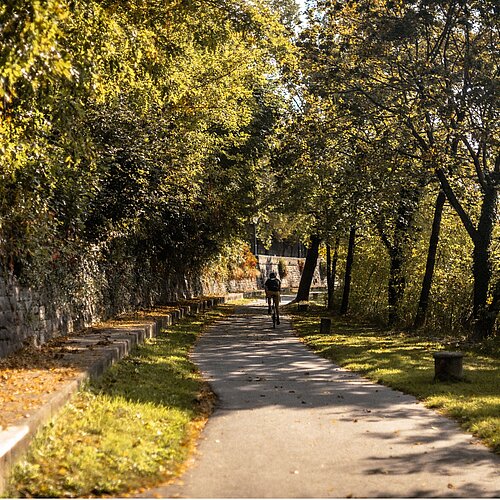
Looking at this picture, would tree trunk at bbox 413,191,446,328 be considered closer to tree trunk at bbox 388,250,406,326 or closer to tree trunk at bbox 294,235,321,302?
tree trunk at bbox 388,250,406,326

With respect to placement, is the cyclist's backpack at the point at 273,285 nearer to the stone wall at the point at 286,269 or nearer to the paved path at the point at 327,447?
the paved path at the point at 327,447

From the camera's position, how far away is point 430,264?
902 inches

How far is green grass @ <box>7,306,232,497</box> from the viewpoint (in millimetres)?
6242

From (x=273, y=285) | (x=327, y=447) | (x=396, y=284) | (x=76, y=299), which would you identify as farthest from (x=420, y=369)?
(x=396, y=284)

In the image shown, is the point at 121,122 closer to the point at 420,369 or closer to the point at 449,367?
the point at 420,369

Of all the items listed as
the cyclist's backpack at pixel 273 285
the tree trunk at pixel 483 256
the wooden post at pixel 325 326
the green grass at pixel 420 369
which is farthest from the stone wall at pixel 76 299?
the tree trunk at pixel 483 256

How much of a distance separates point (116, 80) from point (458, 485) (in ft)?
31.7

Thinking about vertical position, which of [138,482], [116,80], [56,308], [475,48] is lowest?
[138,482]

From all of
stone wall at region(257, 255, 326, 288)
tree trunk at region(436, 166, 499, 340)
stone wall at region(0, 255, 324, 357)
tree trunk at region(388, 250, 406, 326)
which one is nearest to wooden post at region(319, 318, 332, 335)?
tree trunk at region(388, 250, 406, 326)

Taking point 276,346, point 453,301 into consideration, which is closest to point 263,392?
point 276,346

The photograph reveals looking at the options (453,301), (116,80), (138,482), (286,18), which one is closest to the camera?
(138,482)

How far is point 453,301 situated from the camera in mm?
23312

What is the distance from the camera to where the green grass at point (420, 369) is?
9.61 meters

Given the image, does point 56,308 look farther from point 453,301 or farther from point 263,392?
point 453,301
